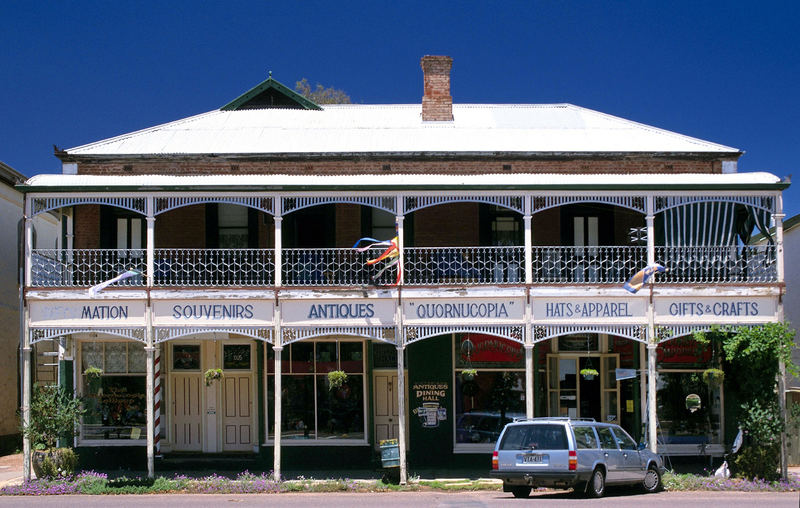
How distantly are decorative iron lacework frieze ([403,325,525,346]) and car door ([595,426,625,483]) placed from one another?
3.32m

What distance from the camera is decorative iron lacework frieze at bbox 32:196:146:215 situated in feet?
61.3

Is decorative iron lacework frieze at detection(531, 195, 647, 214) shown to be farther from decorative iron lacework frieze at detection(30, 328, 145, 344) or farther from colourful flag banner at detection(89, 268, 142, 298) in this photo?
decorative iron lacework frieze at detection(30, 328, 145, 344)

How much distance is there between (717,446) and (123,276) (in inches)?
556

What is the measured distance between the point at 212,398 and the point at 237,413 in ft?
2.39

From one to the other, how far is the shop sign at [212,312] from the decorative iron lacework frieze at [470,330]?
302 centimetres

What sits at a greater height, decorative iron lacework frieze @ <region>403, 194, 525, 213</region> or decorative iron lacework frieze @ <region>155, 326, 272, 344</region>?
decorative iron lacework frieze @ <region>403, 194, 525, 213</region>

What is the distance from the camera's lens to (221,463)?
68.3 ft

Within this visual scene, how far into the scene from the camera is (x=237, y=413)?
21.9 meters

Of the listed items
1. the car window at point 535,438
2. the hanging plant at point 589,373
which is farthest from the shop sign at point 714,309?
the car window at point 535,438

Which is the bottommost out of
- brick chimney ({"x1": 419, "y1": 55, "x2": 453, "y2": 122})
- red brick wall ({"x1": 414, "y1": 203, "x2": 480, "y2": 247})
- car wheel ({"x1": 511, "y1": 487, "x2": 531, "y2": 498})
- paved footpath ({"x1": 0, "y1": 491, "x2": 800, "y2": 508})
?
paved footpath ({"x1": 0, "y1": 491, "x2": 800, "y2": 508})

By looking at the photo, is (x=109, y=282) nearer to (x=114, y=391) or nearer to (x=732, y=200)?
(x=114, y=391)

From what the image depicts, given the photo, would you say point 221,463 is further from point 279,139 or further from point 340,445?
point 279,139

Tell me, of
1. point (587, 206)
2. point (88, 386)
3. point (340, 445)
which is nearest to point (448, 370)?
point (340, 445)

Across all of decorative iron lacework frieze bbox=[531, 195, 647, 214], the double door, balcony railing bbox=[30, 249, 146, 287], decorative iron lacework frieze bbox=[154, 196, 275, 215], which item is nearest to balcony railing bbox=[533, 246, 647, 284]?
decorative iron lacework frieze bbox=[531, 195, 647, 214]
